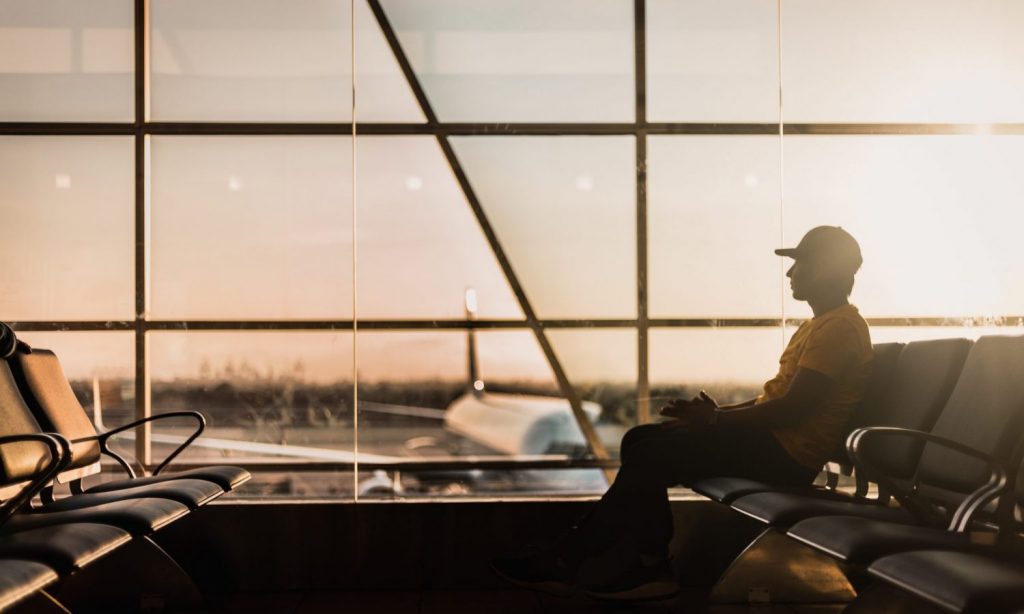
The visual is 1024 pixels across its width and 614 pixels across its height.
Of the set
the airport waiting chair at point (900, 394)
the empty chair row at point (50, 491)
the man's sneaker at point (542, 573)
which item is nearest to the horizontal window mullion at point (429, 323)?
the empty chair row at point (50, 491)

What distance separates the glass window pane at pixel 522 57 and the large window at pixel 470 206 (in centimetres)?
1

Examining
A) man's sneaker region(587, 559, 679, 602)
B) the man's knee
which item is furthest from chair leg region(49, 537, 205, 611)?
the man's knee

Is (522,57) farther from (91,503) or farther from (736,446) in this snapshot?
(91,503)

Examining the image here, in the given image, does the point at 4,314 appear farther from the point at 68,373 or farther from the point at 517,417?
the point at 517,417

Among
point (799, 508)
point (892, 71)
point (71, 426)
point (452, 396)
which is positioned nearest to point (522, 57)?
point (452, 396)

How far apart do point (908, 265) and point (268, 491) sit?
2881 mm

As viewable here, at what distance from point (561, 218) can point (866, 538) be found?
7.99 feet

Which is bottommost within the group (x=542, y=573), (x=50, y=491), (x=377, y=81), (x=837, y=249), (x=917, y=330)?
(x=542, y=573)

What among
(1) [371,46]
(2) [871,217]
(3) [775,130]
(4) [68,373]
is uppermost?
(1) [371,46]

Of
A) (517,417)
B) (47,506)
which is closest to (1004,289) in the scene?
(517,417)

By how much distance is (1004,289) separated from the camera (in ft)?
14.1

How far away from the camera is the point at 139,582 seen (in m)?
3.46

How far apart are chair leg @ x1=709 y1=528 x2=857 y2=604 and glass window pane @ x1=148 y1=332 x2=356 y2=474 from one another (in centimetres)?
168

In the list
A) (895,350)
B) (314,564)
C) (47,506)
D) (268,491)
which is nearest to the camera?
(47,506)
